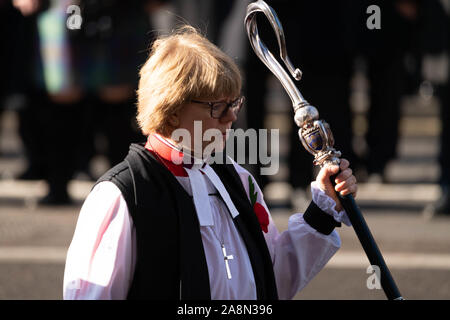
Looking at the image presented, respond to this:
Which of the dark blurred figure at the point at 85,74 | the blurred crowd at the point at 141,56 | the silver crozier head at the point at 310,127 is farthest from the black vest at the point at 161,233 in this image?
the dark blurred figure at the point at 85,74

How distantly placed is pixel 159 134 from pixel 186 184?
16 centimetres

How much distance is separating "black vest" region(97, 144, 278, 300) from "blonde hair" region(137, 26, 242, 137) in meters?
0.14

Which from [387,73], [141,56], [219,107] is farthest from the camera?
[387,73]

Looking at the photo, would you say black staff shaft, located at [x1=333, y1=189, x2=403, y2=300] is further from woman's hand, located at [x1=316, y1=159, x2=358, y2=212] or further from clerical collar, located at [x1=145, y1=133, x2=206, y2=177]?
clerical collar, located at [x1=145, y1=133, x2=206, y2=177]

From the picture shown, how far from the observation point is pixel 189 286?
2273mm

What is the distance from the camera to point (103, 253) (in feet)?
7.35

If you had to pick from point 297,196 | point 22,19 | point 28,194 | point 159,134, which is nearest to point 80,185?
point 28,194

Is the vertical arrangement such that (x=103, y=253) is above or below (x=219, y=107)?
below

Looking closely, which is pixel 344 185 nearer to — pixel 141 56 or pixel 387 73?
pixel 141 56

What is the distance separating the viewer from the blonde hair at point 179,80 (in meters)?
2.42

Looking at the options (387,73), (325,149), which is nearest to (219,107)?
(325,149)

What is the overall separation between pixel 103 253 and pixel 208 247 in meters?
0.29

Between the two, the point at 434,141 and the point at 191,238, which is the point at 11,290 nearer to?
the point at 191,238

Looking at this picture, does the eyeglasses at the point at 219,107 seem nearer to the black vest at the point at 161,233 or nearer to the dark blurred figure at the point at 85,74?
the black vest at the point at 161,233
